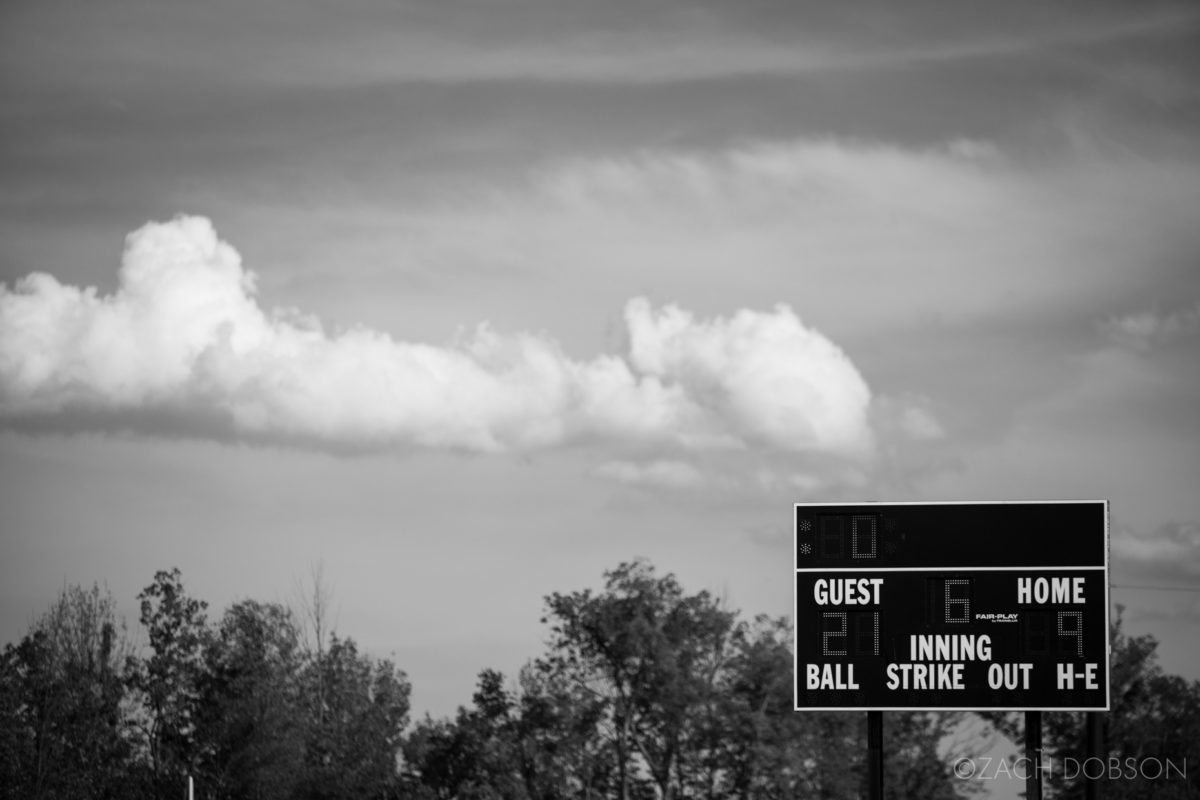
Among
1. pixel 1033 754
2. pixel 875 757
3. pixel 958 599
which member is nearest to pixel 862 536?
pixel 958 599

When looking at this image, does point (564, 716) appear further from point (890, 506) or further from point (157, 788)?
point (890, 506)

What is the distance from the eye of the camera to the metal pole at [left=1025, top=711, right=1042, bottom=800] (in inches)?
943

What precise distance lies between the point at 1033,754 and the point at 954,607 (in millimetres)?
2594

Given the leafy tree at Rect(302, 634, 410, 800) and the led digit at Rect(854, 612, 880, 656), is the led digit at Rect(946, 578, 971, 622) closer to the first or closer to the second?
the led digit at Rect(854, 612, 880, 656)

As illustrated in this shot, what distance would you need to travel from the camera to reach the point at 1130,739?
59500 millimetres

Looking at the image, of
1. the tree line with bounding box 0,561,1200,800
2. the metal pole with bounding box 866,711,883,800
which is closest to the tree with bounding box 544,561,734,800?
the tree line with bounding box 0,561,1200,800

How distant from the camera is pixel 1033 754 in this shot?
78.8ft

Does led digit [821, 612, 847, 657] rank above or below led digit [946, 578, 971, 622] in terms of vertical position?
below

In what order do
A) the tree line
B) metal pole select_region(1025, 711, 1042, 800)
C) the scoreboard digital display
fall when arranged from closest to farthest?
the scoreboard digital display < metal pole select_region(1025, 711, 1042, 800) < the tree line

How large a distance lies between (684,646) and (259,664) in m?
16.5

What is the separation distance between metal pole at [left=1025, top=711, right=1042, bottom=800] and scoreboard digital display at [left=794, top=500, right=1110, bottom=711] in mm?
1045

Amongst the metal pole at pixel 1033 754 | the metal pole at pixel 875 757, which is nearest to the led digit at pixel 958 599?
the metal pole at pixel 1033 754

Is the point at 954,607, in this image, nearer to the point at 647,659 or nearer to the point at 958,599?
the point at 958,599

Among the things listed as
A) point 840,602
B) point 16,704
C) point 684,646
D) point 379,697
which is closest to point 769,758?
point 684,646
